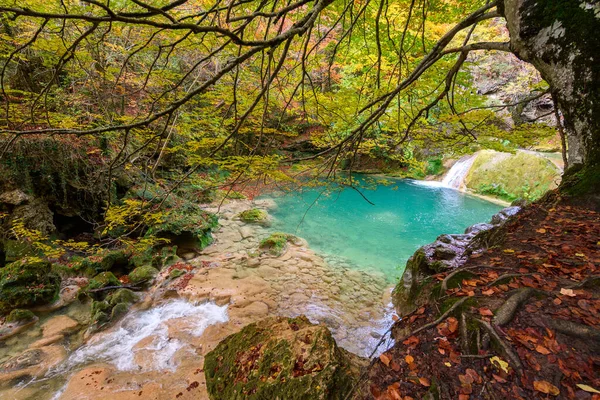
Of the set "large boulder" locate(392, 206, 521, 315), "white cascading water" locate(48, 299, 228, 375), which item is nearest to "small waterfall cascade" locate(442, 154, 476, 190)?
"large boulder" locate(392, 206, 521, 315)

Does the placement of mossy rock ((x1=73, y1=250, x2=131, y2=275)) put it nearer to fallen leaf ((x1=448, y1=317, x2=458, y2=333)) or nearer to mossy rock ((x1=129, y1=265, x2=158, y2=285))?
mossy rock ((x1=129, y1=265, x2=158, y2=285))

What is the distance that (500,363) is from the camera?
5.03 ft

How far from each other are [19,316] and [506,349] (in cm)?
616

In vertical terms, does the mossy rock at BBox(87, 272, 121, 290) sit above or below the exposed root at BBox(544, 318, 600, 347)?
below

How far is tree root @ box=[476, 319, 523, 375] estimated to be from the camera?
149 cm

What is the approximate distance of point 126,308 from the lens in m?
4.82

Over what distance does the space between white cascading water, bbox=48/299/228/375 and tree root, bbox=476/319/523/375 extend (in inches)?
148

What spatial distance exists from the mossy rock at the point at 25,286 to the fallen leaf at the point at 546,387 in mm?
6311

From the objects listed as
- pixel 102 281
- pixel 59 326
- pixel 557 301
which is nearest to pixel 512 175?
pixel 557 301

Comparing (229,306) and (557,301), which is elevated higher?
(557,301)

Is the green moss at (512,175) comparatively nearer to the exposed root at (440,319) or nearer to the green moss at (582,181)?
the green moss at (582,181)

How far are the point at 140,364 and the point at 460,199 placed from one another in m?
13.5

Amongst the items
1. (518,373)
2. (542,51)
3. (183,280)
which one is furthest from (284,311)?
(542,51)

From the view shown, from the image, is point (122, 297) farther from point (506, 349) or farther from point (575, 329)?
point (575, 329)
